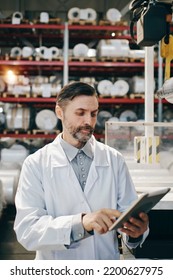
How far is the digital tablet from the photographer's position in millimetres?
1311

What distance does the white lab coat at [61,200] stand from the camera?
1576 millimetres

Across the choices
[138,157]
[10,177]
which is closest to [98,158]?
[138,157]

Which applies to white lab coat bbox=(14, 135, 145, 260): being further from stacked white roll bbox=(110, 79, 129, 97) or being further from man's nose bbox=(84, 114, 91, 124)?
stacked white roll bbox=(110, 79, 129, 97)

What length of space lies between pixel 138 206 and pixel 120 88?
5835mm

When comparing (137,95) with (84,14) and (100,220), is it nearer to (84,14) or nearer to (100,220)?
(84,14)

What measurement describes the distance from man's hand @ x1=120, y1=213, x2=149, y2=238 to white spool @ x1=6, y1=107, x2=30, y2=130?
556 cm

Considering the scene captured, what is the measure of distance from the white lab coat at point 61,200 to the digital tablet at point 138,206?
0.76 ft

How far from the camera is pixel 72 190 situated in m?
1.65

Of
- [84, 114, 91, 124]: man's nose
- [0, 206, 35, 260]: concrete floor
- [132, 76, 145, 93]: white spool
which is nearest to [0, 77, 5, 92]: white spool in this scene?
[132, 76, 145, 93]: white spool

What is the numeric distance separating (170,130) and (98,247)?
189 inches

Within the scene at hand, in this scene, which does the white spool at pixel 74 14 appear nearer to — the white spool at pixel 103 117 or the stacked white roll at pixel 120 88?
the stacked white roll at pixel 120 88

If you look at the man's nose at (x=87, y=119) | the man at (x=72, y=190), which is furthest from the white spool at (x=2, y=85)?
the man's nose at (x=87, y=119)

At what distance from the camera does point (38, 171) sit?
1668 millimetres
